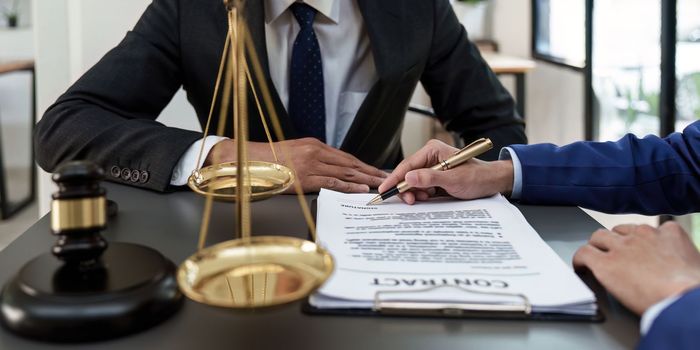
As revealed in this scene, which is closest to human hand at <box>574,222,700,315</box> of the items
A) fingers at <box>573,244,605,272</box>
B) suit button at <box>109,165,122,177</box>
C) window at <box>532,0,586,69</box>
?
fingers at <box>573,244,605,272</box>

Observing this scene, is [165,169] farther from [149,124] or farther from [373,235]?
[373,235]

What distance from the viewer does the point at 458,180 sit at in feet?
3.43

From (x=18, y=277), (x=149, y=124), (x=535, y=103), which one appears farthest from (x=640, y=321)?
(x=535, y=103)

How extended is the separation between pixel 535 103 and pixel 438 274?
12.6 feet

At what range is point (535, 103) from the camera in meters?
4.39

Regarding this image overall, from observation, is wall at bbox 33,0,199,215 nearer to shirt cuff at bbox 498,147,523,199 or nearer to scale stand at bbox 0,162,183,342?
shirt cuff at bbox 498,147,523,199

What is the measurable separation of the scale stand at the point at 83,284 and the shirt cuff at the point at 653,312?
398 mm

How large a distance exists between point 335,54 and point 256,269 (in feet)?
3.61

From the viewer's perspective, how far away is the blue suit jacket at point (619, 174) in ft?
3.53

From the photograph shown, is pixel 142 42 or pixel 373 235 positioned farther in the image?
pixel 142 42

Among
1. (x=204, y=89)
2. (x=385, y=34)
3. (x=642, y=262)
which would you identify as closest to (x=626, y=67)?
(x=385, y=34)

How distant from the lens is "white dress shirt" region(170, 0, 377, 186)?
1.58 metres

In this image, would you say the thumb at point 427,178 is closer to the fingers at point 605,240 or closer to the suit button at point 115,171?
the fingers at point 605,240

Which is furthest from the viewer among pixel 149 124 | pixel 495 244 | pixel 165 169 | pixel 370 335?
pixel 149 124
